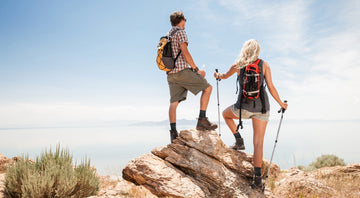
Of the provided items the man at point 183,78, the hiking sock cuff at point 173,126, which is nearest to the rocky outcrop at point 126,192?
the hiking sock cuff at point 173,126

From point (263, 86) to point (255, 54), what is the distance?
0.81 m

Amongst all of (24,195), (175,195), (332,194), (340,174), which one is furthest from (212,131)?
(340,174)

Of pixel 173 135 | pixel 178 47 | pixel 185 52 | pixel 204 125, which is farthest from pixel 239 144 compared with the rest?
pixel 178 47

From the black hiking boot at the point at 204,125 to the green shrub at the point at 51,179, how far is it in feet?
9.73

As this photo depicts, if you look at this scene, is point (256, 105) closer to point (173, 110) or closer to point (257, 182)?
point (257, 182)

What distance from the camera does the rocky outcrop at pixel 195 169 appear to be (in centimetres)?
612

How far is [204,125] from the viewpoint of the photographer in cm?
695

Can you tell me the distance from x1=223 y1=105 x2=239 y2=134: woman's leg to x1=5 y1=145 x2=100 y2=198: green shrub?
369 cm

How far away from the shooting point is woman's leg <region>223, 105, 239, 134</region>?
679 cm

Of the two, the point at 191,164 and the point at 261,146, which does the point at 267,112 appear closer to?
the point at 261,146

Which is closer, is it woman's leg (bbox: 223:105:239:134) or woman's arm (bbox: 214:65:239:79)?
woman's arm (bbox: 214:65:239:79)

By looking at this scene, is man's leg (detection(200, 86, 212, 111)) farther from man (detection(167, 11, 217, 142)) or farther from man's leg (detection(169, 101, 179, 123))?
man's leg (detection(169, 101, 179, 123))

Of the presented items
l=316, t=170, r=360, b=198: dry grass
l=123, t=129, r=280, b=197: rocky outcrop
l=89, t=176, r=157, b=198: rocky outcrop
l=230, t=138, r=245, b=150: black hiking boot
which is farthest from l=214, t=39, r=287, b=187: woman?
l=316, t=170, r=360, b=198: dry grass

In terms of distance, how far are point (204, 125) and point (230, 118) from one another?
2.42 feet
